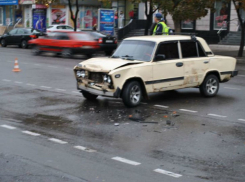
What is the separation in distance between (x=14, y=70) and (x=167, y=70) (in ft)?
27.8

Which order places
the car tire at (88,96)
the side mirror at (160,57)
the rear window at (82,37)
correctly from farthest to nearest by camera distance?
the rear window at (82,37)
the car tire at (88,96)
the side mirror at (160,57)

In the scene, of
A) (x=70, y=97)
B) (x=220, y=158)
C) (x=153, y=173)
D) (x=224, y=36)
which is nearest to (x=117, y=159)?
→ (x=153, y=173)

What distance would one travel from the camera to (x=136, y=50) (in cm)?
1159

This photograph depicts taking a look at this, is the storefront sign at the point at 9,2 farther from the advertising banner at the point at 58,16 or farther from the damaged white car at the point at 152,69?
the damaged white car at the point at 152,69

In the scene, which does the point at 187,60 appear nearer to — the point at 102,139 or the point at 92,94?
the point at 92,94

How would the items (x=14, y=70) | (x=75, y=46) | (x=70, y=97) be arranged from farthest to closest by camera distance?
(x=75, y=46), (x=14, y=70), (x=70, y=97)

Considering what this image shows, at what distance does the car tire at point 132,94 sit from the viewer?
10711 mm

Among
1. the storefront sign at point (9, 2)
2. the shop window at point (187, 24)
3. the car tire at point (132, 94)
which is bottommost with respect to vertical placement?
the car tire at point (132, 94)

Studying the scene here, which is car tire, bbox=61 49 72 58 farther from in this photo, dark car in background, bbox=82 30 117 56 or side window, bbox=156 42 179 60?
side window, bbox=156 42 179 60

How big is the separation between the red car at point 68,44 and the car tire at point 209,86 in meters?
12.9

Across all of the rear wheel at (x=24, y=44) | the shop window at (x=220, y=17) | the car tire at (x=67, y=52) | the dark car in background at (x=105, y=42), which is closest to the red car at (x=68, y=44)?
the car tire at (x=67, y=52)

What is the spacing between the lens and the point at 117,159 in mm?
6805

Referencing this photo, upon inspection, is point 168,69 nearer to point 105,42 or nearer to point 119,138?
point 119,138

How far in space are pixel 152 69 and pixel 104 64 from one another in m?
1.18
